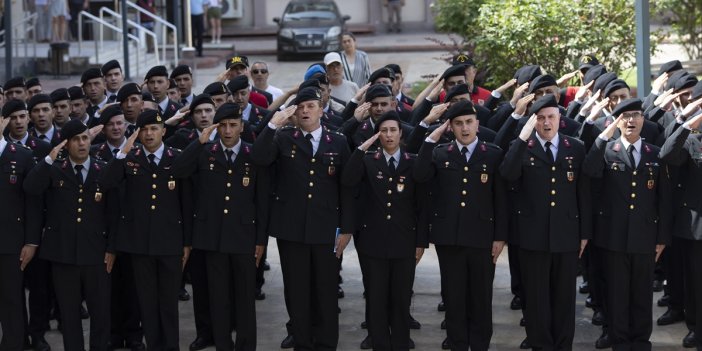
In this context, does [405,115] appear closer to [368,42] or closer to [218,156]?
[218,156]

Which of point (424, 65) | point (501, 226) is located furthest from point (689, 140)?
point (424, 65)

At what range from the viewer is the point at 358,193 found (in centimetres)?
1070

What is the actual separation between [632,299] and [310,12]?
908 inches

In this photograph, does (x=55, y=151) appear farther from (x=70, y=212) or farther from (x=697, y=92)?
(x=697, y=92)

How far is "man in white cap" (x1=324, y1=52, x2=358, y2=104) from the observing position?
1354cm

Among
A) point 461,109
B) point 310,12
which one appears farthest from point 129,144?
point 310,12

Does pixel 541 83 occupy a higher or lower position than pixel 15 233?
higher

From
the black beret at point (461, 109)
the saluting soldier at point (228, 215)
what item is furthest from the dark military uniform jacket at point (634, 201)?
the saluting soldier at point (228, 215)

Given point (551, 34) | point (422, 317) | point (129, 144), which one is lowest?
point (422, 317)

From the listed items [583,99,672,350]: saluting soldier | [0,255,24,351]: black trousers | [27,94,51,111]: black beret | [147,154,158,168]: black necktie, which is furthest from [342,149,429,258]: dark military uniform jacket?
[27,94,51,111]: black beret

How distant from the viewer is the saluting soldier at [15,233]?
1045cm

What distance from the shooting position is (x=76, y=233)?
10.3m

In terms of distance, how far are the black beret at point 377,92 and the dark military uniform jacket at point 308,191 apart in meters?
0.82

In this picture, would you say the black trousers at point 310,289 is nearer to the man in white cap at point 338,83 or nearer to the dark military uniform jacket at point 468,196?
the dark military uniform jacket at point 468,196
